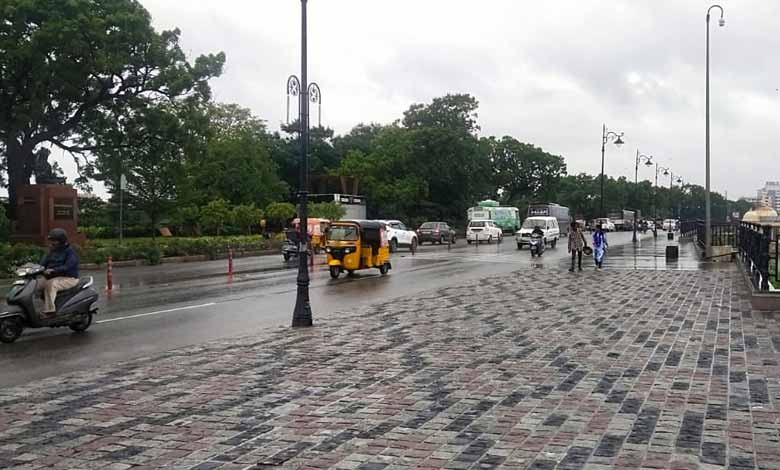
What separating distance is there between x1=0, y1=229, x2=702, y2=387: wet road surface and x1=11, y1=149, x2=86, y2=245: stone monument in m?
5.65

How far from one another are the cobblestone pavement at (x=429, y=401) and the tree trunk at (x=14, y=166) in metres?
26.1

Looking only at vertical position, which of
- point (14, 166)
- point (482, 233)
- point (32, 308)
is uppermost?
point (14, 166)

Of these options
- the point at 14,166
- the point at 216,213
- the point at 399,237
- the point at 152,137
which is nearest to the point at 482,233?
the point at 399,237

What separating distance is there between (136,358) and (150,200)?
1587 inches

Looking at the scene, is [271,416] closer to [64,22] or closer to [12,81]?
[64,22]

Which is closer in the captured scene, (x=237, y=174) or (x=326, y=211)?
(x=326, y=211)

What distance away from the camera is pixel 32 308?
1085 cm

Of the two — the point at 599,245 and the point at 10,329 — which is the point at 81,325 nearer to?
the point at 10,329

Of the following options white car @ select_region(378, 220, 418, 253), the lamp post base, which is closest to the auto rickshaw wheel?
the lamp post base

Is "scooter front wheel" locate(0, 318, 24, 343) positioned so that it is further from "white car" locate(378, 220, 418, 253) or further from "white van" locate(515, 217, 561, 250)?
"white van" locate(515, 217, 561, 250)

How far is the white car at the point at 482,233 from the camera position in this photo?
51281 mm

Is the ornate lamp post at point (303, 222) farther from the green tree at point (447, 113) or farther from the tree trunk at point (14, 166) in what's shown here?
the green tree at point (447, 113)

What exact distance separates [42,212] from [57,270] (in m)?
22.3

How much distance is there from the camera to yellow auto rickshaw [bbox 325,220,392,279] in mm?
22656
